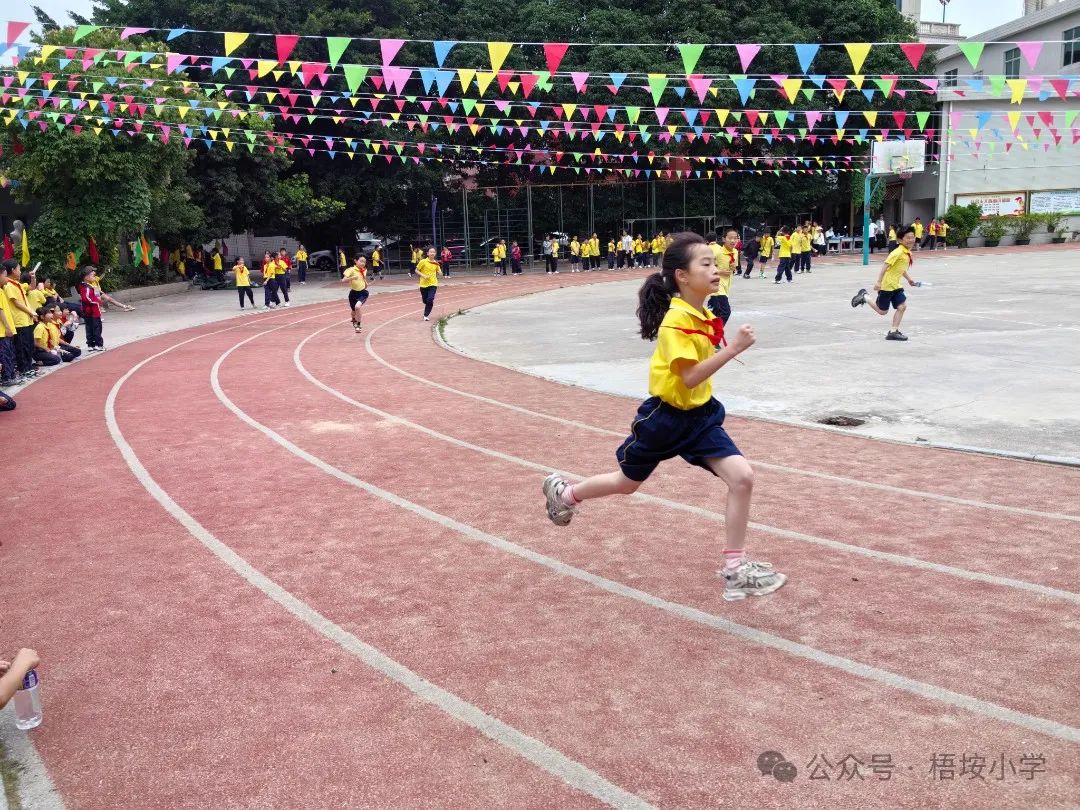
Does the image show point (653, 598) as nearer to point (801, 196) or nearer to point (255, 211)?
point (255, 211)

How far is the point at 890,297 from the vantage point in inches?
513

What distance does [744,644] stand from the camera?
3.98 metres

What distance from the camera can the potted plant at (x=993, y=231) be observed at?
1572 inches

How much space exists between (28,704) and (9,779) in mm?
357

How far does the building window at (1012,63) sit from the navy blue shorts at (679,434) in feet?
152

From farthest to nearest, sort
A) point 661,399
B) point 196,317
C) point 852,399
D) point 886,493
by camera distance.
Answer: point 196,317 → point 852,399 → point 886,493 → point 661,399

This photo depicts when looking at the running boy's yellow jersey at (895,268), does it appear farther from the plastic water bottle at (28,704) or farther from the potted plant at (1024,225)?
the potted plant at (1024,225)

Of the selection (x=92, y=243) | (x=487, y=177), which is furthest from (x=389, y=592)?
(x=487, y=177)

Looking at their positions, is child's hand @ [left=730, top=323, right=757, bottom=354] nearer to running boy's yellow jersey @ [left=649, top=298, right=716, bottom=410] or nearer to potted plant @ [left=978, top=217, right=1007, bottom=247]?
running boy's yellow jersey @ [left=649, top=298, right=716, bottom=410]

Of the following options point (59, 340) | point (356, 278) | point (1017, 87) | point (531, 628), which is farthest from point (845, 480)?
point (59, 340)

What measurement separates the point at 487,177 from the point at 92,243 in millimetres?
18957

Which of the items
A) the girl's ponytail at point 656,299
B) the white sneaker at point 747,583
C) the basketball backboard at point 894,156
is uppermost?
the basketball backboard at point 894,156

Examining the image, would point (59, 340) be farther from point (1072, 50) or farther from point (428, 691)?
point (1072, 50)

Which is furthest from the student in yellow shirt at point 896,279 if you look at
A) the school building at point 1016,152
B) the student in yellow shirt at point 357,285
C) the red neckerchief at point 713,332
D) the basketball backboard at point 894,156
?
the school building at point 1016,152
